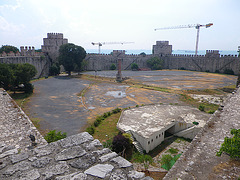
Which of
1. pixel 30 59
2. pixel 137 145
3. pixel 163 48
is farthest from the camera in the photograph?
pixel 163 48

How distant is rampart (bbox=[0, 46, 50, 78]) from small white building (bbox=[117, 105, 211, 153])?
2690 cm

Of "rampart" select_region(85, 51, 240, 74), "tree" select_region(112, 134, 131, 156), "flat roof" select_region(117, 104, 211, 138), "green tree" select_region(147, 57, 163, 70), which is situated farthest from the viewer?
"green tree" select_region(147, 57, 163, 70)

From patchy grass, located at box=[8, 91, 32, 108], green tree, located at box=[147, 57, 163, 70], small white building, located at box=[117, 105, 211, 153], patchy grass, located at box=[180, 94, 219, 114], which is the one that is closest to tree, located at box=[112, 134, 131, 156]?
small white building, located at box=[117, 105, 211, 153]

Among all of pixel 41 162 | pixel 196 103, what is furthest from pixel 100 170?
pixel 196 103

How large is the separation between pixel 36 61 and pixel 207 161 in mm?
41722

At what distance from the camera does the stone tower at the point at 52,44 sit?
1900 inches

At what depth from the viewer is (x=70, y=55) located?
43.0m

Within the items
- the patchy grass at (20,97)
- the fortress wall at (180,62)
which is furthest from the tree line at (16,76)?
the fortress wall at (180,62)

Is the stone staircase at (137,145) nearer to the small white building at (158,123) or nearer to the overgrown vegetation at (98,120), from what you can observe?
the small white building at (158,123)

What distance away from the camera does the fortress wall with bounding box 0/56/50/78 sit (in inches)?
1334

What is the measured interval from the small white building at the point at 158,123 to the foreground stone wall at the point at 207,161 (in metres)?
4.70

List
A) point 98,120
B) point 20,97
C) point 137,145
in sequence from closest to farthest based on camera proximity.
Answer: point 137,145 < point 98,120 < point 20,97

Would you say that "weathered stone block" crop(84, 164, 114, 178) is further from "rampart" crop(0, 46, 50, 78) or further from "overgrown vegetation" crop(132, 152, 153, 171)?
"rampart" crop(0, 46, 50, 78)

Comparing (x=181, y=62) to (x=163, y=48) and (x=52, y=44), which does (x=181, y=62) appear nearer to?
(x=163, y=48)
